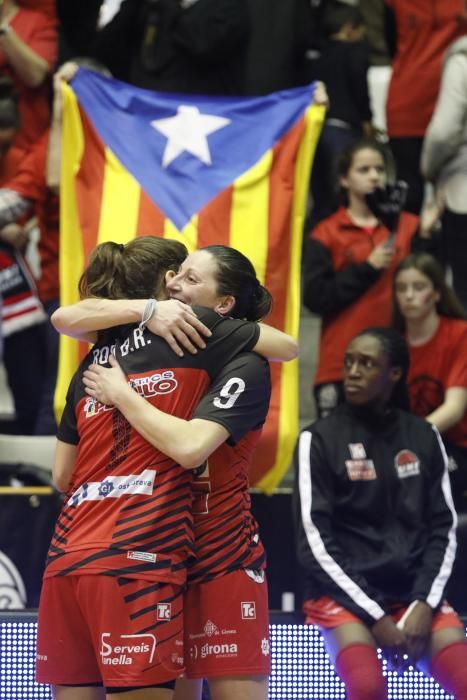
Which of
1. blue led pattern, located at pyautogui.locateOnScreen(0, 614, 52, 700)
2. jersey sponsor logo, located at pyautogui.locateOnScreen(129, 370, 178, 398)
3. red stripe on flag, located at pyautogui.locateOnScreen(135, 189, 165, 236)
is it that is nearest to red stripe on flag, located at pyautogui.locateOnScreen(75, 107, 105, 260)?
red stripe on flag, located at pyautogui.locateOnScreen(135, 189, 165, 236)

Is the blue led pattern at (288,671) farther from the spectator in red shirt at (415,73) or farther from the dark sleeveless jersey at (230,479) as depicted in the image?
the spectator in red shirt at (415,73)

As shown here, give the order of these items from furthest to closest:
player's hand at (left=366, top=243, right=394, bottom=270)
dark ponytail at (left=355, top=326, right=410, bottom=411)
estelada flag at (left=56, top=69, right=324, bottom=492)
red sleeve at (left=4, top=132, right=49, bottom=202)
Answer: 1. red sleeve at (left=4, top=132, right=49, bottom=202)
2. player's hand at (left=366, top=243, right=394, bottom=270)
3. estelada flag at (left=56, top=69, right=324, bottom=492)
4. dark ponytail at (left=355, top=326, right=410, bottom=411)

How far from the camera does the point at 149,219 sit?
597 centimetres

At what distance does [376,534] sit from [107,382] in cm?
186

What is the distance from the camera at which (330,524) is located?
15.8 ft

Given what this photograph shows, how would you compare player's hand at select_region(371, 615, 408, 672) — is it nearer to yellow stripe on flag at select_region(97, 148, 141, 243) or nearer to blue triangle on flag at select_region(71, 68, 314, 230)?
yellow stripe on flag at select_region(97, 148, 141, 243)

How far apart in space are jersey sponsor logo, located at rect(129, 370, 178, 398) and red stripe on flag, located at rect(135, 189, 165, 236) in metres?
2.66

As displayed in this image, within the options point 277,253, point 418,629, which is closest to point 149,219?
point 277,253

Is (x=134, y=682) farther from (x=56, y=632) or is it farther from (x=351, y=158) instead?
(x=351, y=158)

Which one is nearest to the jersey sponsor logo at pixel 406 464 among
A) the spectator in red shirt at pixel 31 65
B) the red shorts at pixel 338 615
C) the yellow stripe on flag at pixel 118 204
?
the red shorts at pixel 338 615

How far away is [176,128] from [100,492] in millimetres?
3259

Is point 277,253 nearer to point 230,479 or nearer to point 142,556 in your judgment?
point 230,479

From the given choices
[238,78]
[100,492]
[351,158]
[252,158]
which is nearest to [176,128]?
[252,158]

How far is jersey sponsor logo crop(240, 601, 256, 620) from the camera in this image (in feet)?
11.2
